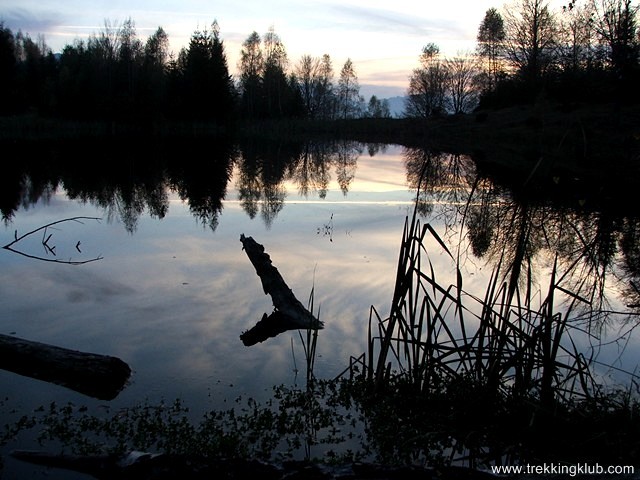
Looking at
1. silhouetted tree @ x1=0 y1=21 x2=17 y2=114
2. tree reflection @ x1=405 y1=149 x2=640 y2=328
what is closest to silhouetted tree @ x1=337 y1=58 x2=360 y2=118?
silhouetted tree @ x1=0 y1=21 x2=17 y2=114

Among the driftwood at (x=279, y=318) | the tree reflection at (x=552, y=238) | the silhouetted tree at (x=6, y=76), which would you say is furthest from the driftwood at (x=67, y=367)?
the silhouetted tree at (x=6, y=76)

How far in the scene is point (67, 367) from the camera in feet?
16.4

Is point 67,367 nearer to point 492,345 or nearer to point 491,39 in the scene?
point 492,345

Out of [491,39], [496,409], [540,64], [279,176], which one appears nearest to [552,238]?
[496,409]

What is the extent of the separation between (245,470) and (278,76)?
62.6 meters

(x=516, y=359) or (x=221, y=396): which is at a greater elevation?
(x=516, y=359)

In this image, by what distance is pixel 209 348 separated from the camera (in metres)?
5.99

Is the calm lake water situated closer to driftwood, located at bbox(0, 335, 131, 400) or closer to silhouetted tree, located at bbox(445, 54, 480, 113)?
driftwood, located at bbox(0, 335, 131, 400)

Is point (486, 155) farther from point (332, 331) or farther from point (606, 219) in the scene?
point (332, 331)

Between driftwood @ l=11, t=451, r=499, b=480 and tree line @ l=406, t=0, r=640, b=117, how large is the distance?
491 centimetres

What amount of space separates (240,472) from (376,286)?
542 cm

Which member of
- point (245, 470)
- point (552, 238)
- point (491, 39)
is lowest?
point (552, 238)

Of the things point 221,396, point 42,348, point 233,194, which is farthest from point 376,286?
point 233,194

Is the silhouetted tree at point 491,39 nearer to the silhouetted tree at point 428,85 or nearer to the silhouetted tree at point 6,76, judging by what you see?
the silhouetted tree at point 428,85
